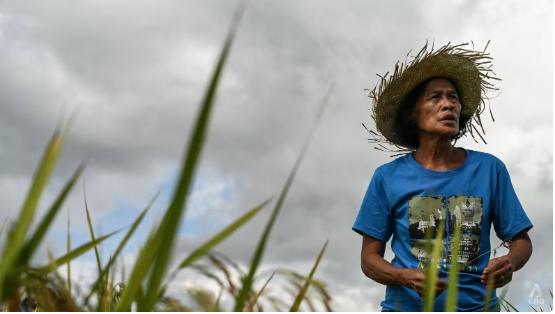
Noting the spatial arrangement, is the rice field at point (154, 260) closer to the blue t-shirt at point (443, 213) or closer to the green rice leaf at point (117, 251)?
the green rice leaf at point (117, 251)

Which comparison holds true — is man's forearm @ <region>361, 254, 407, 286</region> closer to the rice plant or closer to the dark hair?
the dark hair

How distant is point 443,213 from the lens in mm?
3088

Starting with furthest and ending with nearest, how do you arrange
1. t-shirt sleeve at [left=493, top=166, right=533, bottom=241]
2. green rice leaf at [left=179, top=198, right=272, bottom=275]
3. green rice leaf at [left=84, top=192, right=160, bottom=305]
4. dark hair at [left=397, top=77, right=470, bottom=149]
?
dark hair at [left=397, top=77, right=470, bottom=149], t-shirt sleeve at [left=493, top=166, right=533, bottom=241], green rice leaf at [left=84, top=192, right=160, bottom=305], green rice leaf at [left=179, top=198, right=272, bottom=275]

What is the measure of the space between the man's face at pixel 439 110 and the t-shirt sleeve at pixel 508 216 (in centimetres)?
47

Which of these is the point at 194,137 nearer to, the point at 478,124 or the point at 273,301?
the point at 273,301

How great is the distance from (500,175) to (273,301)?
2.44 metres

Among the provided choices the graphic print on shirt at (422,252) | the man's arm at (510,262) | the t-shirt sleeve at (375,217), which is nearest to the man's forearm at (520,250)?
the man's arm at (510,262)

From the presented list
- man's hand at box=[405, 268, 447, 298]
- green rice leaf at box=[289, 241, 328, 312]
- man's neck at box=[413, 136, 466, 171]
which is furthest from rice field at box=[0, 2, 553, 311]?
man's neck at box=[413, 136, 466, 171]

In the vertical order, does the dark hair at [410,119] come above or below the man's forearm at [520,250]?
above

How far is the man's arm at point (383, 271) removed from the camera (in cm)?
278

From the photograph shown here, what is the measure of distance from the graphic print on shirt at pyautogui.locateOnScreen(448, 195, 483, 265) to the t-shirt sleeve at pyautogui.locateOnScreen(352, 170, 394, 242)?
378mm

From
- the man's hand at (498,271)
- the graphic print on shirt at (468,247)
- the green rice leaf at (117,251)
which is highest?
the graphic print on shirt at (468,247)

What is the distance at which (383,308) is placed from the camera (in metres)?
3.23

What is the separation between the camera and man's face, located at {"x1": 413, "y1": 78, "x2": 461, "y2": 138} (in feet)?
11.2
